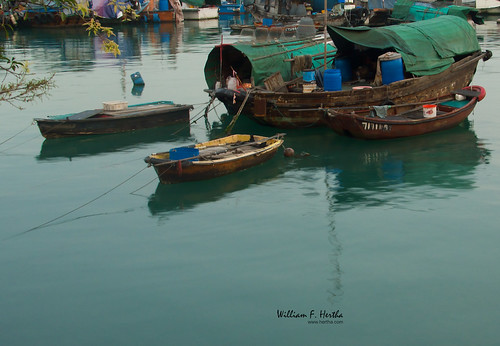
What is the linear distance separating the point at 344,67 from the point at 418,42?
2.79 metres

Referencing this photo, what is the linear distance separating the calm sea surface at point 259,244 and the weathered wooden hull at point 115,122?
1.20 feet

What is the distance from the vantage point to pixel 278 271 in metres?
11.1

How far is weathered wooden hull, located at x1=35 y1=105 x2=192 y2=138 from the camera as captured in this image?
20.2 m

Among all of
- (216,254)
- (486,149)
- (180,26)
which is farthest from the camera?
(180,26)

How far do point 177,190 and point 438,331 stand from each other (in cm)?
795

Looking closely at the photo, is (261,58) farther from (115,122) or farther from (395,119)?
(115,122)

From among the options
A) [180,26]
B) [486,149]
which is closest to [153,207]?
[486,149]

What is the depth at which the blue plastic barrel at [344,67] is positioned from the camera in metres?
22.4

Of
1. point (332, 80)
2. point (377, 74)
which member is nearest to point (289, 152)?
point (332, 80)

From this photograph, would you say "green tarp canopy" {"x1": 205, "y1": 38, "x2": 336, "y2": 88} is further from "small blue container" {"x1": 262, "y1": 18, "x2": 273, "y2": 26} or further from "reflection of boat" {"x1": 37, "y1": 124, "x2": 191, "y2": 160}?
"small blue container" {"x1": 262, "y1": 18, "x2": 273, "y2": 26}

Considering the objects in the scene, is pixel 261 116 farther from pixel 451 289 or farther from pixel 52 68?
pixel 52 68

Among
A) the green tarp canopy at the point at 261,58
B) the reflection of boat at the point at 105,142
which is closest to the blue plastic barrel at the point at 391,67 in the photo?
the green tarp canopy at the point at 261,58

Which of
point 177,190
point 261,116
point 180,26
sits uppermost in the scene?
point 180,26

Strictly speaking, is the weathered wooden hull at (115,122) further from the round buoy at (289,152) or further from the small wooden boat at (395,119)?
the small wooden boat at (395,119)
